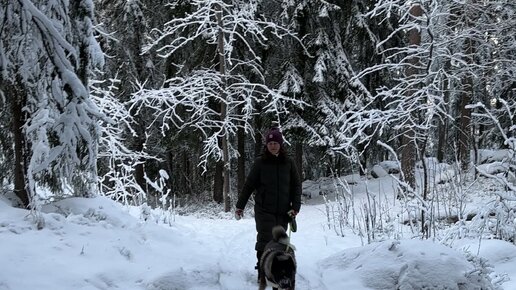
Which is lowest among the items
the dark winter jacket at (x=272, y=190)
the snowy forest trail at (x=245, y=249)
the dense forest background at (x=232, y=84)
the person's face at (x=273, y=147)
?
the snowy forest trail at (x=245, y=249)

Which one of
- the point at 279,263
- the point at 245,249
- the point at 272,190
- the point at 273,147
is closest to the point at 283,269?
the point at 279,263

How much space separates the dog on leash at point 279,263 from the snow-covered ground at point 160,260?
653mm

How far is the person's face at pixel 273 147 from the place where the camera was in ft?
16.4

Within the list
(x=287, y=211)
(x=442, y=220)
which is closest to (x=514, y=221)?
(x=442, y=220)

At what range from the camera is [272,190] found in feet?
16.6

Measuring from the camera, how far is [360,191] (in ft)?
54.1

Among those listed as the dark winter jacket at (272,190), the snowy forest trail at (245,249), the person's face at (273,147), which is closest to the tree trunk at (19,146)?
the snowy forest trail at (245,249)

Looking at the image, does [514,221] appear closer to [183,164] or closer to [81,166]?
[81,166]

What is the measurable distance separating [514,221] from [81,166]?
6.50 meters

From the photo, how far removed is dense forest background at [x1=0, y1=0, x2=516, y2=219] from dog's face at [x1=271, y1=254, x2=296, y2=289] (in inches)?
102

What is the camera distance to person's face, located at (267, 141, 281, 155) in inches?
196

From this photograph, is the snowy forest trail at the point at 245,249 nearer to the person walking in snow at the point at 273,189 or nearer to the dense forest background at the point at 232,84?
the person walking in snow at the point at 273,189

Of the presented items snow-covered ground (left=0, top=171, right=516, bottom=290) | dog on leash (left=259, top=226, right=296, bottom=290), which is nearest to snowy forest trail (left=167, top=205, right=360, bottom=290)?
snow-covered ground (left=0, top=171, right=516, bottom=290)

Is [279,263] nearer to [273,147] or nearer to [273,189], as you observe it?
[273,189]
